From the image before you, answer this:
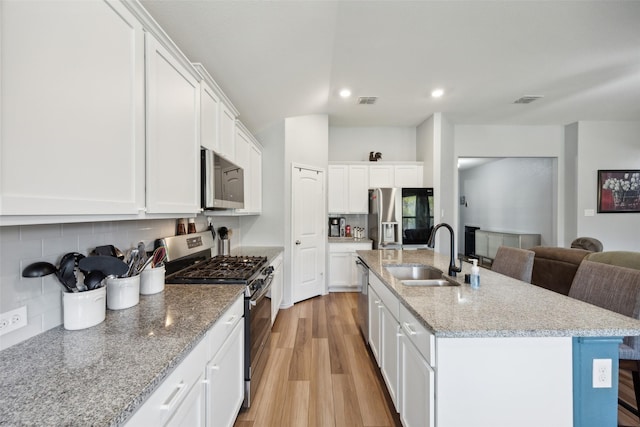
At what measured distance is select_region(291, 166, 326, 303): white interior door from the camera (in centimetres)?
388

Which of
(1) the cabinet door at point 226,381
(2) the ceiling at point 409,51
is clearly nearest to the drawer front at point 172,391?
(1) the cabinet door at point 226,381

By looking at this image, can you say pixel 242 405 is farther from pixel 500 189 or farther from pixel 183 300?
pixel 500 189

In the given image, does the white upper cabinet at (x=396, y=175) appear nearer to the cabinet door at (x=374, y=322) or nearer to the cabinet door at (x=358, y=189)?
the cabinet door at (x=358, y=189)

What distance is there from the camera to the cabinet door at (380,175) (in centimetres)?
460

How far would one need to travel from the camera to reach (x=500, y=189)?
21.5ft

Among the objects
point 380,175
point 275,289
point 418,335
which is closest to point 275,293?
point 275,289

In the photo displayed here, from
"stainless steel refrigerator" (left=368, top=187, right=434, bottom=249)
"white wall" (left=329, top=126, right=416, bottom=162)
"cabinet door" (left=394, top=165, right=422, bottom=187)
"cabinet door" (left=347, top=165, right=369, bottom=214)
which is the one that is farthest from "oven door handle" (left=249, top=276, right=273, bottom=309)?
"white wall" (left=329, top=126, right=416, bottom=162)

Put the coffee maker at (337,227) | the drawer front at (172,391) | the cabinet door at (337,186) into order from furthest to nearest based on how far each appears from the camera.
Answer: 1. the coffee maker at (337,227)
2. the cabinet door at (337,186)
3. the drawer front at (172,391)

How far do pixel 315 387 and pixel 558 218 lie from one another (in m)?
5.43

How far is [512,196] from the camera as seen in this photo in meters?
6.15

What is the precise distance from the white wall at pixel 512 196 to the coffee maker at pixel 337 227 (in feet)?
13.0

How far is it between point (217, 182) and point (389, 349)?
66.0 inches

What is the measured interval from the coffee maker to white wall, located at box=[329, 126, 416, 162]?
3.83 feet

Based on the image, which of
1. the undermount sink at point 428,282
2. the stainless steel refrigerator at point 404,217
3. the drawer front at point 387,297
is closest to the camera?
the drawer front at point 387,297
